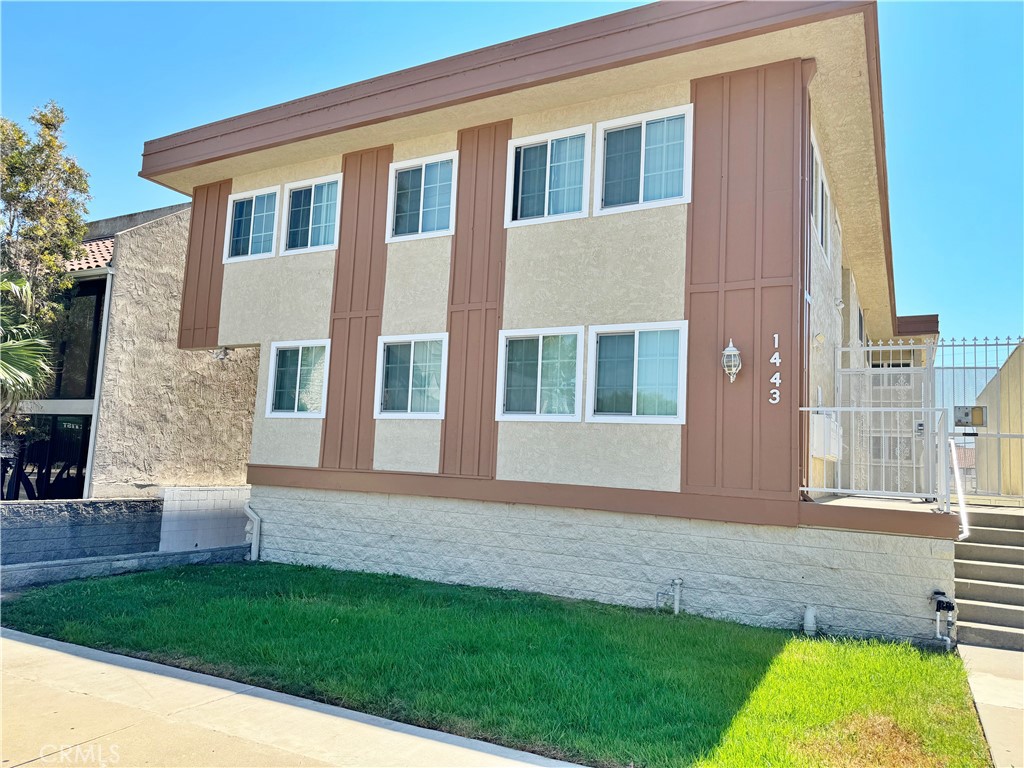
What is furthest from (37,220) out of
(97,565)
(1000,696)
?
(1000,696)

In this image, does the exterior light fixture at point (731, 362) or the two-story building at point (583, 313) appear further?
the exterior light fixture at point (731, 362)

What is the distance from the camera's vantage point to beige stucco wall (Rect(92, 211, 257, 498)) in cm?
1359

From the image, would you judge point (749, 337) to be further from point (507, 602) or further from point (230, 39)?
point (230, 39)

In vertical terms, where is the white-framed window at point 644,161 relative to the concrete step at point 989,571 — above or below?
above

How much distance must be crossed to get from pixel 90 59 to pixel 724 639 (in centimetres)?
1210

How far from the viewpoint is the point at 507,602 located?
8.35 m

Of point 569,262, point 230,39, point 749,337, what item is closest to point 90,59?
point 230,39

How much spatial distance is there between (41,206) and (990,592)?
15591 millimetres

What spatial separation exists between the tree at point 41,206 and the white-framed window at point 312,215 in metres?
4.55

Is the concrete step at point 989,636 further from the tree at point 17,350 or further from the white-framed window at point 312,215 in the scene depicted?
the tree at point 17,350

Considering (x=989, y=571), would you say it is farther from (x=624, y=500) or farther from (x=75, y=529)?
(x=75, y=529)

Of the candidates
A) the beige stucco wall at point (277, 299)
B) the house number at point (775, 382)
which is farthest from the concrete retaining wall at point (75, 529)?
the house number at point (775, 382)

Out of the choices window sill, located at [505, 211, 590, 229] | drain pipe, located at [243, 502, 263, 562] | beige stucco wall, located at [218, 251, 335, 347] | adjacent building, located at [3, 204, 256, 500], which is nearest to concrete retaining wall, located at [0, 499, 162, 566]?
drain pipe, located at [243, 502, 263, 562]

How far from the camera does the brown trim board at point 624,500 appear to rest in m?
7.23
